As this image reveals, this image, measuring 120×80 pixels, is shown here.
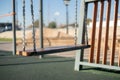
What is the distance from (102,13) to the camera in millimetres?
6406

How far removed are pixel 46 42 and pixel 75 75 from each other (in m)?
18.3

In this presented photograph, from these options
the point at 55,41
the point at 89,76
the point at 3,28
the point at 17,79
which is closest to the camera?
the point at 17,79

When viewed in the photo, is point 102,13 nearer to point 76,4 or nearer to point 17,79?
point 76,4

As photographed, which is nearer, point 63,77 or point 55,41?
point 63,77

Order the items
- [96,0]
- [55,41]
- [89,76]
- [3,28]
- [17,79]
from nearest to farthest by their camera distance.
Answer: [17,79] → [89,76] → [96,0] → [55,41] → [3,28]

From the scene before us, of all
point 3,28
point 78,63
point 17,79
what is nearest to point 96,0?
point 78,63

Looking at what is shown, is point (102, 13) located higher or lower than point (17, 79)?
higher

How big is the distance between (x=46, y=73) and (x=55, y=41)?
17746 millimetres

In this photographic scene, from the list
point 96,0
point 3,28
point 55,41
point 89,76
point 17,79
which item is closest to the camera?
point 17,79

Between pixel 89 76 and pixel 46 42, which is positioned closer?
pixel 89 76

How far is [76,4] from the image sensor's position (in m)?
6.41

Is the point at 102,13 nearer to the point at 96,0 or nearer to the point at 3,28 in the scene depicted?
the point at 96,0

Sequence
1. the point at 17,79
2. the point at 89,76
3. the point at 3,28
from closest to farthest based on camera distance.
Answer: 1. the point at 17,79
2. the point at 89,76
3. the point at 3,28

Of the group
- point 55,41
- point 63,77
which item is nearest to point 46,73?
point 63,77
